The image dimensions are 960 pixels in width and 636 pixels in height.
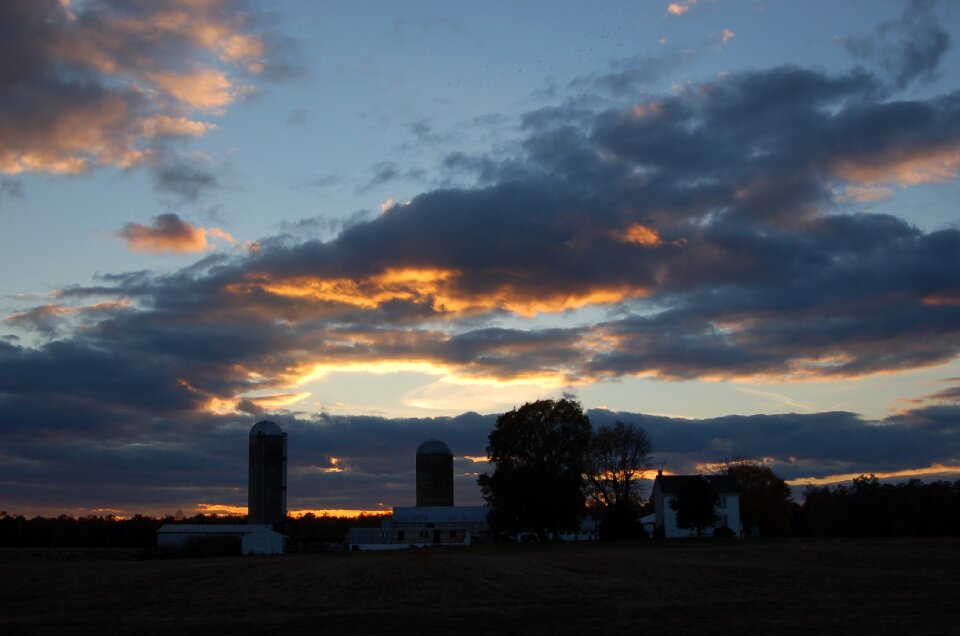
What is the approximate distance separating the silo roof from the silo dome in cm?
1850

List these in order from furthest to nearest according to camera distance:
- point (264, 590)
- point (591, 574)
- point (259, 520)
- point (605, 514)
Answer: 1. point (259, 520)
2. point (605, 514)
3. point (591, 574)
4. point (264, 590)

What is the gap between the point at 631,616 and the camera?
2375 cm

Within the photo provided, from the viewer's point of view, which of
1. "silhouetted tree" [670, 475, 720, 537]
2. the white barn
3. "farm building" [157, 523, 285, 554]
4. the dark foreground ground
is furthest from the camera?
the white barn

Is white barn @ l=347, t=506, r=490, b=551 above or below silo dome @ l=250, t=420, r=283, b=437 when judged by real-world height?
below

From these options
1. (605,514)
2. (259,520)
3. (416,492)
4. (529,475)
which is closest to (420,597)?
(529,475)

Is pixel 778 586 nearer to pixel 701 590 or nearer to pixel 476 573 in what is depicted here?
pixel 701 590

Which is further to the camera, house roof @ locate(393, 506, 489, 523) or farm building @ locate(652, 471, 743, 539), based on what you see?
house roof @ locate(393, 506, 489, 523)

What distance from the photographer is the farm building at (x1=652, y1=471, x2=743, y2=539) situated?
106250 mm

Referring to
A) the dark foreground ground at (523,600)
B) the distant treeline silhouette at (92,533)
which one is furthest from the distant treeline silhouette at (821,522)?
the dark foreground ground at (523,600)

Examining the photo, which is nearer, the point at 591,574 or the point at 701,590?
the point at 701,590

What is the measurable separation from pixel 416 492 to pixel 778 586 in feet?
320

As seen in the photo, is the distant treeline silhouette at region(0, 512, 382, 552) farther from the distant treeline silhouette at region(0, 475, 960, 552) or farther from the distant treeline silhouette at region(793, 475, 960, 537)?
the distant treeline silhouette at region(793, 475, 960, 537)

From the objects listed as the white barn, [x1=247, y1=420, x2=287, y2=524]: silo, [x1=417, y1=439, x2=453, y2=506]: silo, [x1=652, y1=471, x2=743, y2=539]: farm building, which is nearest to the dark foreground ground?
[x1=652, y1=471, x2=743, y2=539]: farm building

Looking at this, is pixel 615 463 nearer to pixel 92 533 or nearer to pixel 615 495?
pixel 615 495
